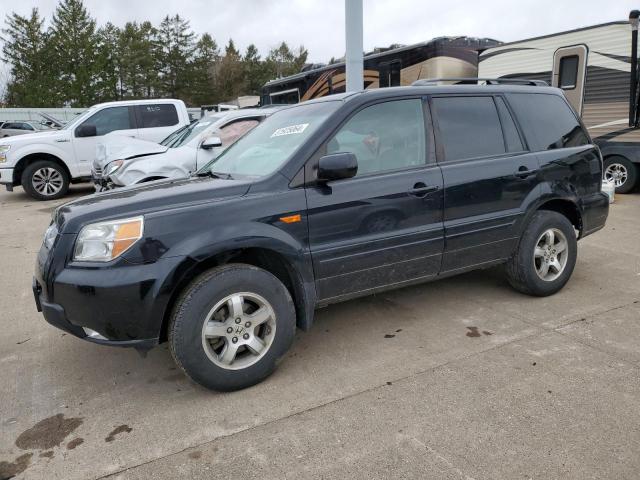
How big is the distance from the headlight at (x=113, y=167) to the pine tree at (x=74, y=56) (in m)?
49.7

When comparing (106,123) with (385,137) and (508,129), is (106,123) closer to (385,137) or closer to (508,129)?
(385,137)

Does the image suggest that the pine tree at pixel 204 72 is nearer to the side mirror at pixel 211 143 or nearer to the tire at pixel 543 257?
the side mirror at pixel 211 143

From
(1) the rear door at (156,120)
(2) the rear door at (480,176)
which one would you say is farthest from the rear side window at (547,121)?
(1) the rear door at (156,120)

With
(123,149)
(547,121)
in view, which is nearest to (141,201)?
(547,121)

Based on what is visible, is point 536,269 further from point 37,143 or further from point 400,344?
point 37,143

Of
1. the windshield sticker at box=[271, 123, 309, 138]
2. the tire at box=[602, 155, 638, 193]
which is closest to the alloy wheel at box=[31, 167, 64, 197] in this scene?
the windshield sticker at box=[271, 123, 309, 138]

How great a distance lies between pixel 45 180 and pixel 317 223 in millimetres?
9700

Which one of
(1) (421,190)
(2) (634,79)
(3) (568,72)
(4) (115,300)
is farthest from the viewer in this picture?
(3) (568,72)

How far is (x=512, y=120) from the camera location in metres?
4.10

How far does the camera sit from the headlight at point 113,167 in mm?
7235

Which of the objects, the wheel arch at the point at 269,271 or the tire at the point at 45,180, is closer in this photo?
the wheel arch at the point at 269,271

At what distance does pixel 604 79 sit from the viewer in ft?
29.2

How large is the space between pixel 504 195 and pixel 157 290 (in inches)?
105

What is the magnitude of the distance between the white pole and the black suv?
3555 millimetres
